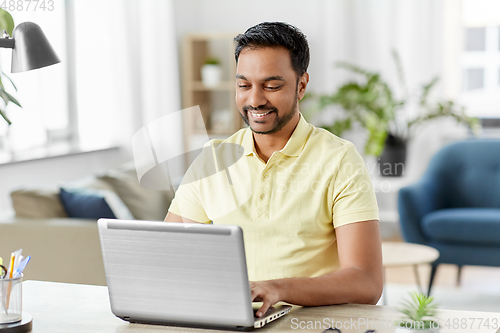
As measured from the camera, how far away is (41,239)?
2244 millimetres

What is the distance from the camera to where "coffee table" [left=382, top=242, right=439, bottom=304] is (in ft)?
8.64

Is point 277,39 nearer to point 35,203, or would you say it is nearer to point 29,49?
point 29,49

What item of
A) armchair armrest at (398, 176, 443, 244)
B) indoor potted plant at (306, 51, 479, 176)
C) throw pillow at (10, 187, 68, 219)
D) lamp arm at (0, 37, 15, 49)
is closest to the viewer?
lamp arm at (0, 37, 15, 49)

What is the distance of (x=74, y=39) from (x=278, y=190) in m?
2.93

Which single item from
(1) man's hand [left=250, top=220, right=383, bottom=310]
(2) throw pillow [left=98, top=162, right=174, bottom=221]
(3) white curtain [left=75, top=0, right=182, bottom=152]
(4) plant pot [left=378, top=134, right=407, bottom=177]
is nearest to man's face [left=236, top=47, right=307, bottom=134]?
(1) man's hand [left=250, top=220, right=383, bottom=310]

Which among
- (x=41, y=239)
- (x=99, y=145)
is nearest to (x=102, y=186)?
(x=41, y=239)

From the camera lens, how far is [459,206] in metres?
3.61

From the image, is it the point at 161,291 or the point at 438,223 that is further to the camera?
the point at 438,223

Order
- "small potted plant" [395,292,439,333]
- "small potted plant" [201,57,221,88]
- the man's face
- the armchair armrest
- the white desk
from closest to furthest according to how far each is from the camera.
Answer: "small potted plant" [395,292,439,333] < the white desk < the man's face < the armchair armrest < "small potted plant" [201,57,221,88]

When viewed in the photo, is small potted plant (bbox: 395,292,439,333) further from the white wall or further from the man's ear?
the white wall

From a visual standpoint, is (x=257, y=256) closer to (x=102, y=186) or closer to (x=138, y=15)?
(x=102, y=186)

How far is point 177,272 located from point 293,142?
1.70 feet

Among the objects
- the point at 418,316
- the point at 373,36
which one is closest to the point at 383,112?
the point at 373,36

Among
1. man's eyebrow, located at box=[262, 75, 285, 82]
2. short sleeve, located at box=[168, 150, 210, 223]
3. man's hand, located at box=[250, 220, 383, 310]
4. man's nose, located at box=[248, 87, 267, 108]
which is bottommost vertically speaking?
man's hand, located at box=[250, 220, 383, 310]
